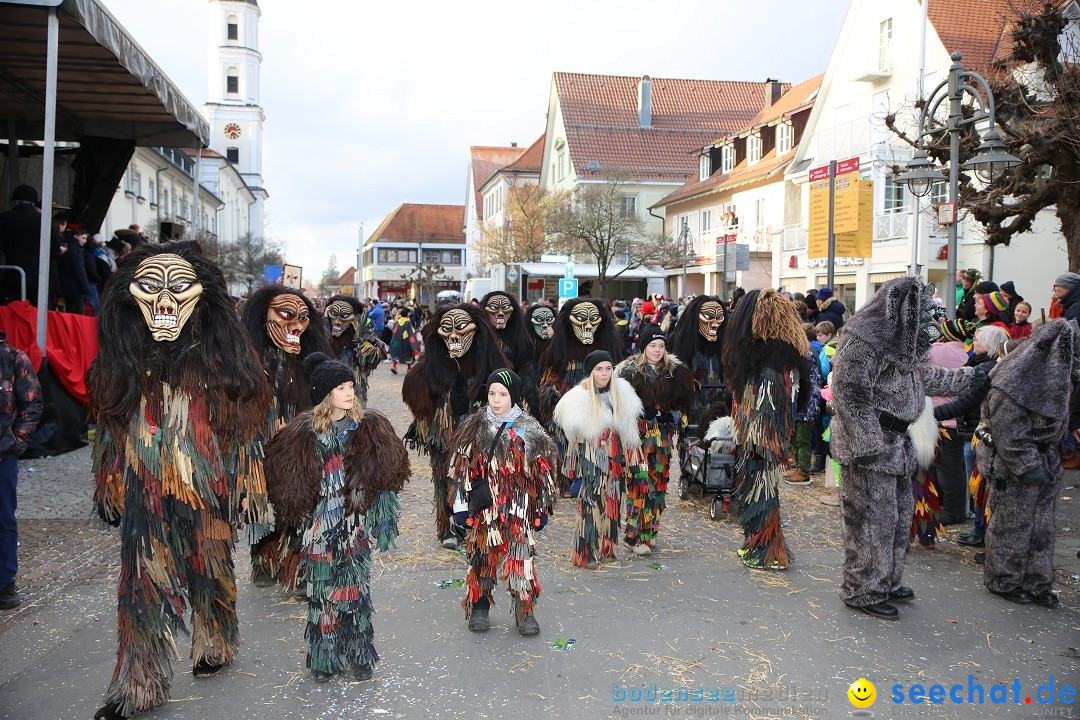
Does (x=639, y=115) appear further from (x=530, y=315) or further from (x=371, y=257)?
(x=371, y=257)

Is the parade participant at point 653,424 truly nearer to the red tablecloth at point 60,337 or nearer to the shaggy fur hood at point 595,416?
the shaggy fur hood at point 595,416

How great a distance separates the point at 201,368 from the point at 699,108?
4315 centimetres

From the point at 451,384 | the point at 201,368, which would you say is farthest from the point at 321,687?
the point at 451,384

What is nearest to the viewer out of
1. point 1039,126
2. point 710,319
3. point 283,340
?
point 283,340

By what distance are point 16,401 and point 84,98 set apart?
21.5ft

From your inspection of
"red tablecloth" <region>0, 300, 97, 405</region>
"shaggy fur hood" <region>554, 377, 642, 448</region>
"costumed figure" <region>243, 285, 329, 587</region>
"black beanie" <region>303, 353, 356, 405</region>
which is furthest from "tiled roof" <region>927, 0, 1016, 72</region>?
"black beanie" <region>303, 353, 356, 405</region>

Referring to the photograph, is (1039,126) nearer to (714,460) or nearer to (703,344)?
(703,344)

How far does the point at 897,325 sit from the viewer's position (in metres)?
5.39

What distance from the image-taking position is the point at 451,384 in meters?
7.02

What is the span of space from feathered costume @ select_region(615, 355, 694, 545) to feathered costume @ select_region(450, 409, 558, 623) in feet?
5.69

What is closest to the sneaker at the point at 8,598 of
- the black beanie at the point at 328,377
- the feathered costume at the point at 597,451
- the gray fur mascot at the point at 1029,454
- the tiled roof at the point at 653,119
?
the black beanie at the point at 328,377

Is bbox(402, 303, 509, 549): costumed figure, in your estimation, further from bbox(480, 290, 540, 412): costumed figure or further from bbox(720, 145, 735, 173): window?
bbox(720, 145, 735, 173): window

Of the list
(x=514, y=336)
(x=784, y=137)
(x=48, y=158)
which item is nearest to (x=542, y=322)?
(x=514, y=336)

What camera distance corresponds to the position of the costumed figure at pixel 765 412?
6.45 meters
